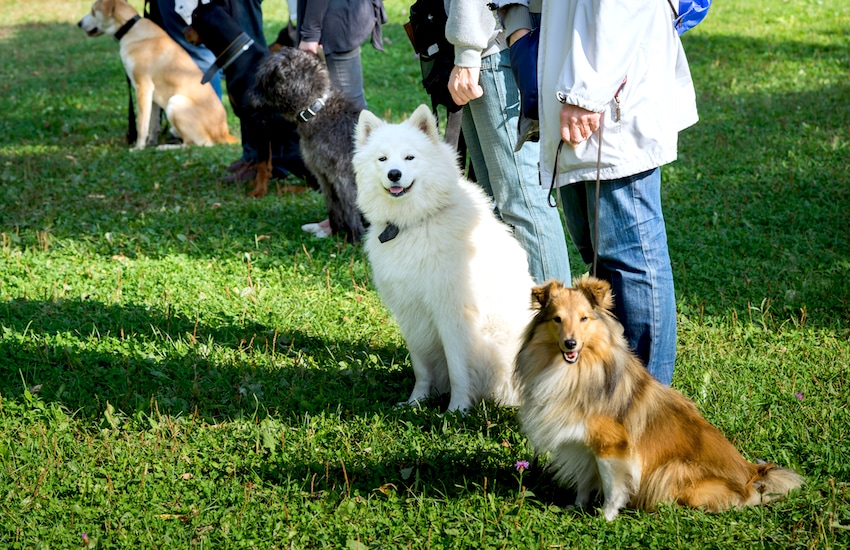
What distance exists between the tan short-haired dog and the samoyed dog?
235 inches

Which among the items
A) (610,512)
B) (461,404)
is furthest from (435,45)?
(610,512)

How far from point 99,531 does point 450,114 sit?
231 centimetres

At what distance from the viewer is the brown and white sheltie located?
263cm

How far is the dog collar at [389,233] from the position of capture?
3.61m

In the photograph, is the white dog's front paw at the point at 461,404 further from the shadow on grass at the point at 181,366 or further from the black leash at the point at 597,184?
the black leash at the point at 597,184

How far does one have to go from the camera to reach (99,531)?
9.05ft

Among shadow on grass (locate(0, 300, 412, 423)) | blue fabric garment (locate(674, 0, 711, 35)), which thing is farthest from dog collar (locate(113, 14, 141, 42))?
blue fabric garment (locate(674, 0, 711, 35))

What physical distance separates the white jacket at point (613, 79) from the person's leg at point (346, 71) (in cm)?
370

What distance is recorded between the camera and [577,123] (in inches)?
100

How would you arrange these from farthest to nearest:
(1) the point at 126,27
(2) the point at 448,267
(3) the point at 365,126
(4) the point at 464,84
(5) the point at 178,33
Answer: (5) the point at 178,33, (1) the point at 126,27, (3) the point at 365,126, (2) the point at 448,267, (4) the point at 464,84

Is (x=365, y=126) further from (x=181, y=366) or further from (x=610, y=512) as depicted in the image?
(x=610, y=512)

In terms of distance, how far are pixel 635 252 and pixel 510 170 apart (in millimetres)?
917

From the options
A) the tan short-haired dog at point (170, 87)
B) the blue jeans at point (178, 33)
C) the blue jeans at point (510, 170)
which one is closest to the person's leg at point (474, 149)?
the blue jeans at point (510, 170)

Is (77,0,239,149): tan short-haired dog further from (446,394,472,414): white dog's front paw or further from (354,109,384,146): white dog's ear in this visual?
(446,394,472,414): white dog's front paw
